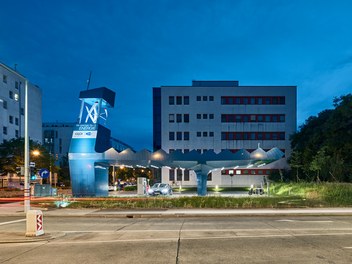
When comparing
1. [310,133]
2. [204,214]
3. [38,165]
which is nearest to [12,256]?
[204,214]

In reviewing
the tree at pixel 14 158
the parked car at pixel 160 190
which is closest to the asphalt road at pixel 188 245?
the parked car at pixel 160 190

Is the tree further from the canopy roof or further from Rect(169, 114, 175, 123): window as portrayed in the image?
the canopy roof

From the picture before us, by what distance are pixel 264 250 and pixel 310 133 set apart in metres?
52.1

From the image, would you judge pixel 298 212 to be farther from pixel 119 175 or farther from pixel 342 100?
pixel 119 175

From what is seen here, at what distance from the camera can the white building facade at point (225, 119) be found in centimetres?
7256

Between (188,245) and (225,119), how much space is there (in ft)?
206

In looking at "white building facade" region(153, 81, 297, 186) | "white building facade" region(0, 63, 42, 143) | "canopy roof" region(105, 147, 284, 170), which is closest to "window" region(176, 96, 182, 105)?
"white building facade" region(153, 81, 297, 186)

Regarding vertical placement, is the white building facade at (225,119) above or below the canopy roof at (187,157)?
above

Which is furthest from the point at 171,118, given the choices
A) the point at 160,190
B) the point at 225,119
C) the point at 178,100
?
the point at 160,190

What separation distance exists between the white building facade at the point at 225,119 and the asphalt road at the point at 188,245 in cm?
5572

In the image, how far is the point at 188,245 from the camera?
1188cm

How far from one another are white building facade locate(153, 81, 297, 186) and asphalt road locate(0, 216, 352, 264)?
183 feet

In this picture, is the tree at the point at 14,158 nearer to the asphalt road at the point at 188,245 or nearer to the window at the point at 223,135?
the window at the point at 223,135

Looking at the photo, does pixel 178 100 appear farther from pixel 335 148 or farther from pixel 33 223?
pixel 33 223
